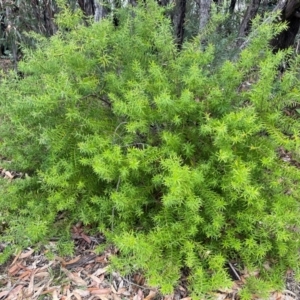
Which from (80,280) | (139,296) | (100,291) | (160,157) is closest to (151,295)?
(139,296)

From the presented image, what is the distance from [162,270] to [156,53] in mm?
1206

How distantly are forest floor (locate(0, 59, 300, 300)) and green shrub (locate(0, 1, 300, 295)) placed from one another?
0.35ft

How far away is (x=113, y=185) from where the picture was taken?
1756 millimetres

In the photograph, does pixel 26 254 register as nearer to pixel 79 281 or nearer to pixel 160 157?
pixel 79 281

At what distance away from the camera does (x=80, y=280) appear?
1735 millimetres

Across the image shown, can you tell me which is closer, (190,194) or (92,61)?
(190,194)

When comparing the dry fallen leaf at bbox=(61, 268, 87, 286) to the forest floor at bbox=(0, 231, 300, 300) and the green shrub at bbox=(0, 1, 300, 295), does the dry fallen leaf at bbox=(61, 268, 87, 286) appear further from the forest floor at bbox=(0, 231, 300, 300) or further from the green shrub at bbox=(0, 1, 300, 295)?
the green shrub at bbox=(0, 1, 300, 295)

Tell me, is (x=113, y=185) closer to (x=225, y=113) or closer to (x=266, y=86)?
(x=225, y=113)

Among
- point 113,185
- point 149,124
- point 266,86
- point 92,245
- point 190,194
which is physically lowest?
point 92,245

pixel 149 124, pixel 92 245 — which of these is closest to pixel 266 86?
pixel 149 124

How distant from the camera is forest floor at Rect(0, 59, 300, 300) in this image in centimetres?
166

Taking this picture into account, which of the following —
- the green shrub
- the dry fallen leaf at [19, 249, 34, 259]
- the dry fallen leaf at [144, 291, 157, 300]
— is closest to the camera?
the green shrub

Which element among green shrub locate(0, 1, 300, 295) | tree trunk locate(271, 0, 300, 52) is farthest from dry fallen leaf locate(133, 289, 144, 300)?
tree trunk locate(271, 0, 300, 52)

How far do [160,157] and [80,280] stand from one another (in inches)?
29.9
